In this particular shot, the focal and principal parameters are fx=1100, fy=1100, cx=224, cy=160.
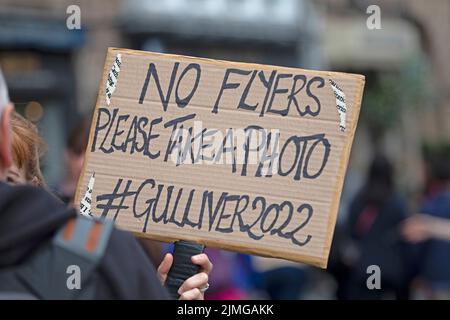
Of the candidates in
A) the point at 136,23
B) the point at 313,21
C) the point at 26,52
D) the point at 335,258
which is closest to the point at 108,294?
the point at 335,258

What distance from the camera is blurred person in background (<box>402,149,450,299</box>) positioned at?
24.3ft

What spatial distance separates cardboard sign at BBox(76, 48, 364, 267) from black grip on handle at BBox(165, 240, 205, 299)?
29 mm

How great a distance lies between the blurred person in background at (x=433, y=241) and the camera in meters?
7.41

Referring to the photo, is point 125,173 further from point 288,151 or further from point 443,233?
point 443,233

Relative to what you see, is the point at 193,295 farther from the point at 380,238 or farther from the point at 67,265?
the point at 380,238

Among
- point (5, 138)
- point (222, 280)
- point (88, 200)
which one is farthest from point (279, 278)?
point (5, 138)

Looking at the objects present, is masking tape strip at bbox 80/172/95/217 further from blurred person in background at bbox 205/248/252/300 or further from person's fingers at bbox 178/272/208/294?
blurred person in background at bbox 205/248/252/300

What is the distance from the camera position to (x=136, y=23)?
13320 mm

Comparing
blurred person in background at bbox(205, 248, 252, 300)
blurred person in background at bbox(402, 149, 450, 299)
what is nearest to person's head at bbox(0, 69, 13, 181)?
blurred person in background at bbox(205, 248, 252, 300)

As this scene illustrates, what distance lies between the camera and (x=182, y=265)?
259 centimetres

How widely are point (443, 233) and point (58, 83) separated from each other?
6351mm

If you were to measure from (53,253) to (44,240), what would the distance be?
0.08 feet
